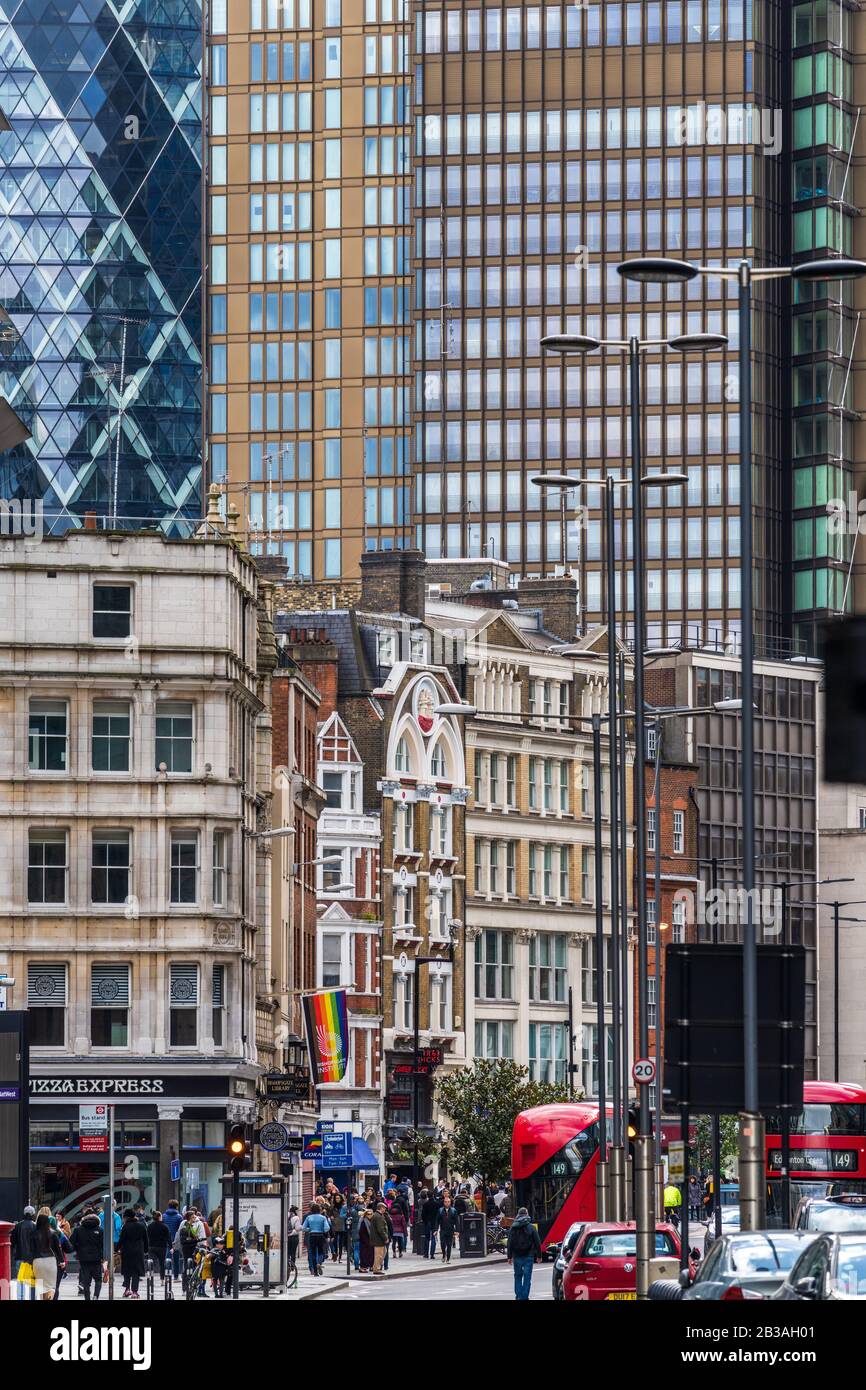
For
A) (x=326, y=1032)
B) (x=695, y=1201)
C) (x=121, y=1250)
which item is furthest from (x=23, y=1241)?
(x=695, y=1201)

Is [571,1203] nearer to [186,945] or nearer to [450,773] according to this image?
[186,945]

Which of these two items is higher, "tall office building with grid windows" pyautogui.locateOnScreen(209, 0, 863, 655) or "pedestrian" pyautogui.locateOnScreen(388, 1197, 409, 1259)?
"tall office building with grid windows" pyautogui.locateOnScreen(209, 0, 863, 655)

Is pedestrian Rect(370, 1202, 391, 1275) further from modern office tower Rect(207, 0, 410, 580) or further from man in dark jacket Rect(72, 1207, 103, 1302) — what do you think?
modern office tower Rect(207, 0, 410, 580)

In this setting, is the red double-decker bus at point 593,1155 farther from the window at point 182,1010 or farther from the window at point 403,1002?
the window at point 403,1002

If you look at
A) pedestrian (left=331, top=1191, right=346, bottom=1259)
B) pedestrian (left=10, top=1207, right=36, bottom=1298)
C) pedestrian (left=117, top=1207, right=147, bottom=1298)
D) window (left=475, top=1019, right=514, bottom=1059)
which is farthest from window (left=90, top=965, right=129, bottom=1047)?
window (left=475, top=1019, right=514, bottom=1059)

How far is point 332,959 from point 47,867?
32520mm

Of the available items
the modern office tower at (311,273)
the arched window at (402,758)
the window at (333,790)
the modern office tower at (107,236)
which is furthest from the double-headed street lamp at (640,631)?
the modern office tower at (107,236)

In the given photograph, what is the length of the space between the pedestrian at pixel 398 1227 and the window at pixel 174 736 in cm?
1204

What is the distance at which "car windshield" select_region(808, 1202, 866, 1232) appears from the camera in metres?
40.9

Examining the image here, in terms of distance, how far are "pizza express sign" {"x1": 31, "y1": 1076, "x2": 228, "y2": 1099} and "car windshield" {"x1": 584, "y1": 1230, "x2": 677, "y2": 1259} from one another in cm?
3986

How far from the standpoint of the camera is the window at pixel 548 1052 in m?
128

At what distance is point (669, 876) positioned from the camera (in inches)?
5497

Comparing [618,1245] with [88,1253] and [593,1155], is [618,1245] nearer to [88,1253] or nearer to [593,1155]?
[88,1253]
